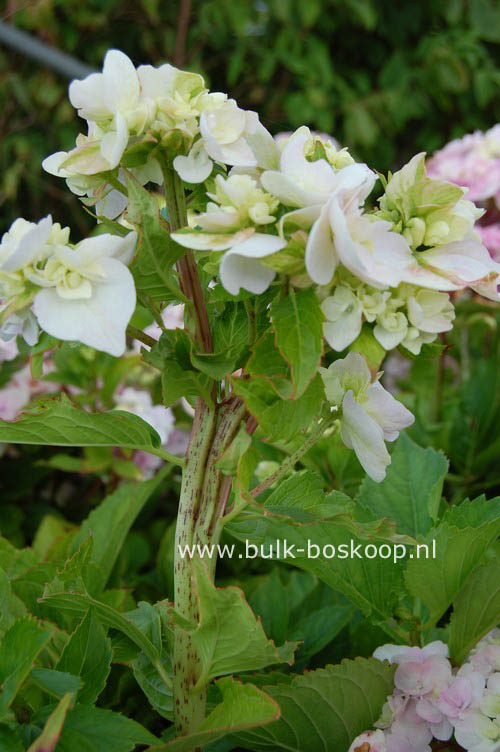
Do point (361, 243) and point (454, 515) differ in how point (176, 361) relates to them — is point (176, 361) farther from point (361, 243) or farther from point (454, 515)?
point (454, 515)

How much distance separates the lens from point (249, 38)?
3.27 meters

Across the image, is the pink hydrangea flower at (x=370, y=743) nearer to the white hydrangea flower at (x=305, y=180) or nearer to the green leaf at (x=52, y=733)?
the green leaf at (x=52, y=733)

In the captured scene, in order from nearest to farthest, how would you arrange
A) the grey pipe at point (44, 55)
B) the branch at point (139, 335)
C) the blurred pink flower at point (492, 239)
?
the branch at point (139, 335) → the blurred pink flower at point (492, 239) → the grey pipe at point (44, 55)

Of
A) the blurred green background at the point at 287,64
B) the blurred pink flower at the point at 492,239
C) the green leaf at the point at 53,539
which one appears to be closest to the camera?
the green leaf at the point at 53,539

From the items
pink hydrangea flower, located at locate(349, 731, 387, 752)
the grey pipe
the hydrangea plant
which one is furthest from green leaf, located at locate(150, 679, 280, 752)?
the grey pipe

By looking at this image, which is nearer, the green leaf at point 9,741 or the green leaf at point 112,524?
the green leaf at point 9,741

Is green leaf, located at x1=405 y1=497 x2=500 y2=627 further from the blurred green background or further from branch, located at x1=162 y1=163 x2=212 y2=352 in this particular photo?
the blurred green background

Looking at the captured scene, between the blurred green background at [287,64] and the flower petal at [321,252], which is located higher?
the flower petal at [321,252]

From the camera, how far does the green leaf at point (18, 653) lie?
1.59ft

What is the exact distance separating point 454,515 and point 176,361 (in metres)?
0.27

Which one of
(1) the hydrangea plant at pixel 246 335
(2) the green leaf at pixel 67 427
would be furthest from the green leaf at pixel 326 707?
(2) the green leaf at pixel 67 427

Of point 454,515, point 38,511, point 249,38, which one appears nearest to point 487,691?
point 454,515

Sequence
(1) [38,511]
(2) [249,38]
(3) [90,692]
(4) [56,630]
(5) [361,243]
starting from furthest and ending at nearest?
(2) [249,38]
(1) [38,511]
(4) [56,630]
(3) [90,692]
(5) [361,243]

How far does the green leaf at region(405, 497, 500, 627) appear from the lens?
0.57 metres
